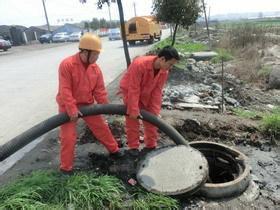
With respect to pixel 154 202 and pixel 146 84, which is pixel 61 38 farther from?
pixel 154 202

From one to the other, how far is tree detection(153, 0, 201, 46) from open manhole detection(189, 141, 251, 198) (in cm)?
950

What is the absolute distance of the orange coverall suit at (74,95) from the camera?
389cm

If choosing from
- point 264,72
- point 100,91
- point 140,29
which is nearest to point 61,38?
point 140,29

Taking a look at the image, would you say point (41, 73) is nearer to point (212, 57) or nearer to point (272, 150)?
point (212, 57)

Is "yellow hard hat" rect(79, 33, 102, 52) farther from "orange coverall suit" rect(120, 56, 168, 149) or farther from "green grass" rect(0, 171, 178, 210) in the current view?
"green grass" rect(0, 171, 178, 210)

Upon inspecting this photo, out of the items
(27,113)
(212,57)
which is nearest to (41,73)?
(27,113)

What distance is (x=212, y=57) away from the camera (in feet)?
51.0

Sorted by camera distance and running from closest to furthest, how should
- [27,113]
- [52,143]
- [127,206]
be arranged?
[127,206], [52,143], [27,113]

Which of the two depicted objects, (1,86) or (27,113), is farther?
(1,86)

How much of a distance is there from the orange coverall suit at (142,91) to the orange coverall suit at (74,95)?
0.36 meters

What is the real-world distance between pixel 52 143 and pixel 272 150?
342cm

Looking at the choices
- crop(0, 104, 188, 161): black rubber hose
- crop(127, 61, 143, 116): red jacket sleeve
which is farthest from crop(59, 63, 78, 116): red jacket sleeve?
crop(127, 61, 143, 116): red jacket sleeve

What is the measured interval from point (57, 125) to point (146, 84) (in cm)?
121

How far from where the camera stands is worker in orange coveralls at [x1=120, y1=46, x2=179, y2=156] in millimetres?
3955
